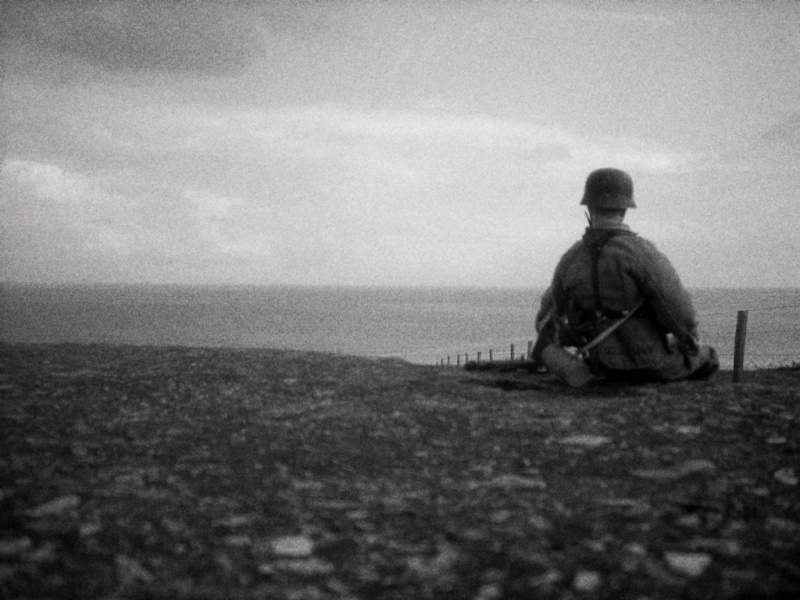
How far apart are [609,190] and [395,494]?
4.74 m

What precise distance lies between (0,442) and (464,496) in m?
Answer: 3.06

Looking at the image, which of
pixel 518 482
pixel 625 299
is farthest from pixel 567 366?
pixel 518 482

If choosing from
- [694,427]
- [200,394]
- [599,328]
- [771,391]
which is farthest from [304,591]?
[771,391]

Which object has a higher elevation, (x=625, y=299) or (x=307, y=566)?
(x=625, y=299)

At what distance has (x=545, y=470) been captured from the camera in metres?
3.51

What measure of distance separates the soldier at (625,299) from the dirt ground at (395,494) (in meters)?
0.79

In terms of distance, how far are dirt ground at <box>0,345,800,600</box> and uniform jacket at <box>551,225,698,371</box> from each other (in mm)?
779

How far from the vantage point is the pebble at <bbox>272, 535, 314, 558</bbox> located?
2.35 metres

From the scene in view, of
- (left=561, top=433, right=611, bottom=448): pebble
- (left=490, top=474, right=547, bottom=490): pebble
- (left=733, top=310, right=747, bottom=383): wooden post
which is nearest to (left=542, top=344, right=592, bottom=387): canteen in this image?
(left=561, top=433, right=611, bottom=448): pebble

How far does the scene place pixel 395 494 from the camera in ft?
10.1

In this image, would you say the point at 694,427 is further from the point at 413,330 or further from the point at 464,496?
the point at 413,330

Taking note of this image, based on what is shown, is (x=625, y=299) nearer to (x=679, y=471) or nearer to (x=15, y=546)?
(x=679, y=471)

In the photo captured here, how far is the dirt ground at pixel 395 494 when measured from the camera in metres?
2.13

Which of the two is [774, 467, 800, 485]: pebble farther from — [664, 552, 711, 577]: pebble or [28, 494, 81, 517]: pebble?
[28, 494, 81, 517]: pebble
